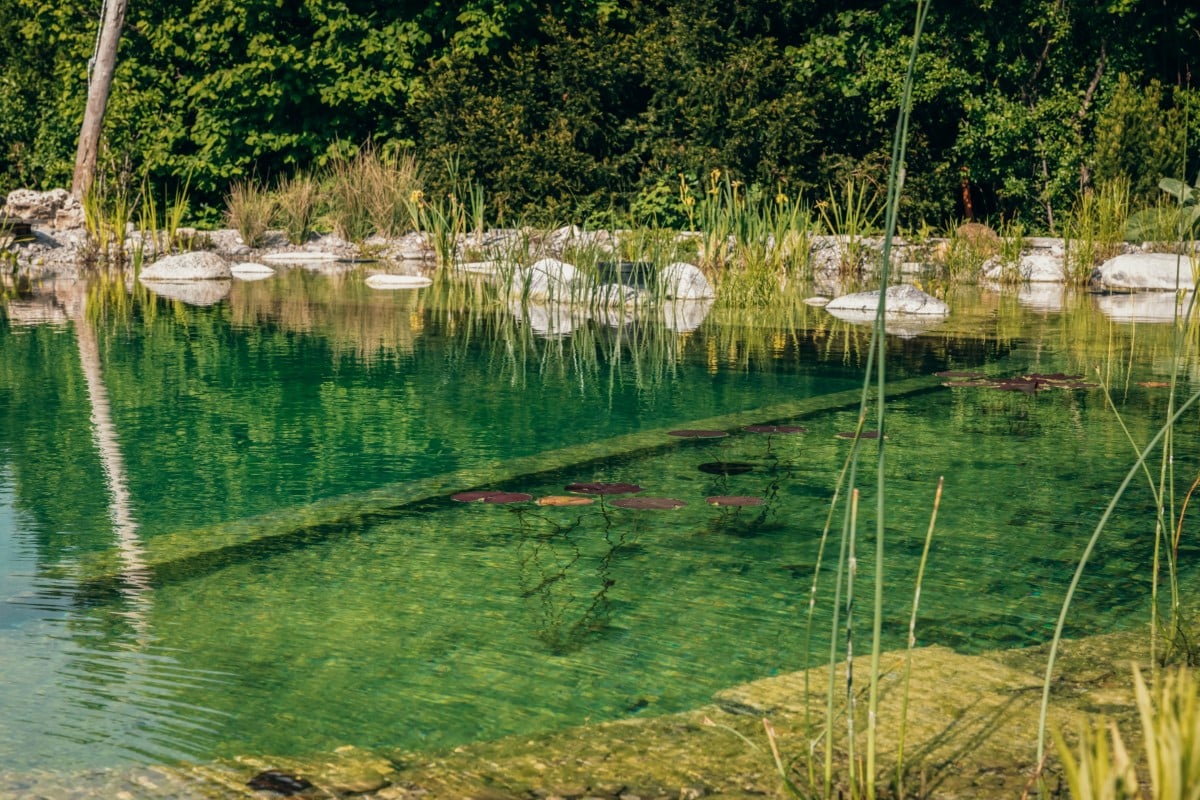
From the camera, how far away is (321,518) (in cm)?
327

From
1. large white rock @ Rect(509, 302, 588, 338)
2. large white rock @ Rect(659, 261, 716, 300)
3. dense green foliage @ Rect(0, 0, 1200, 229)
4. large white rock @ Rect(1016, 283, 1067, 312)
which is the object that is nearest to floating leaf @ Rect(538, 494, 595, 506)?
large white rock @ Rect(509, 302, 588, 338)

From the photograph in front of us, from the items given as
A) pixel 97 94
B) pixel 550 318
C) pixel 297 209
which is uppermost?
pixel 97 94

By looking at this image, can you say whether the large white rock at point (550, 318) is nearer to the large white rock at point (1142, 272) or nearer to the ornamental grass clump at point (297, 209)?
the large white rock at point (1142, 272)

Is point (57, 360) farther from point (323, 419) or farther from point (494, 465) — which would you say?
point (494, 465)

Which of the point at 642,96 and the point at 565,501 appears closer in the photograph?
the point at 565,501

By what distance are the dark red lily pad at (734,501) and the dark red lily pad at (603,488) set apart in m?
0.21

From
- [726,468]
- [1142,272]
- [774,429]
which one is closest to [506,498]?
[726,468]

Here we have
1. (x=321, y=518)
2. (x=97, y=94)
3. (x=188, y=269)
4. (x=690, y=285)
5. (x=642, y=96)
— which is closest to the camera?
(x=321, y=518)

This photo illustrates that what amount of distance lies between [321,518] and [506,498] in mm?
459

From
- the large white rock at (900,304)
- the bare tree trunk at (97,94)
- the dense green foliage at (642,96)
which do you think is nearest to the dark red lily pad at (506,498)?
the large white rock at (900,304)

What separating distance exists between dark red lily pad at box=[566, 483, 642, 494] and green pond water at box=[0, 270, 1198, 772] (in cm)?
6

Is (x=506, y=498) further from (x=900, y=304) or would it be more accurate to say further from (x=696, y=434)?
(x=900, y=304)

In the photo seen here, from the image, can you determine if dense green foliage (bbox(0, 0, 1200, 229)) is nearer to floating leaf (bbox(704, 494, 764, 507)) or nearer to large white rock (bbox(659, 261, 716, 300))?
large white rock (bbox(659, 261, 716, 300))

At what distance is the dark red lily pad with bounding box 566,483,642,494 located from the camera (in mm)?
3514
